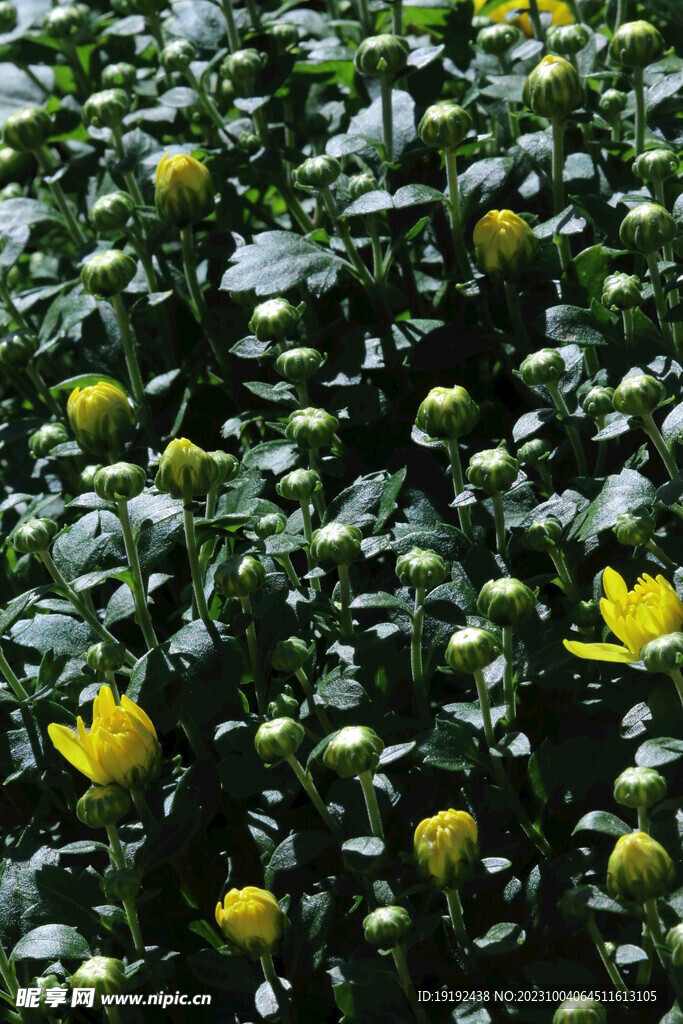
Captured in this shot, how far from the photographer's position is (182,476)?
105 cm

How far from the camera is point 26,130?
154 cm

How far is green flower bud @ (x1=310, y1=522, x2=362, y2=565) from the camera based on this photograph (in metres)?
1.04

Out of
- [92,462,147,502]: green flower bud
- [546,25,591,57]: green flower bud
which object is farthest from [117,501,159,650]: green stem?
[546,25,591,57]: green flower bud

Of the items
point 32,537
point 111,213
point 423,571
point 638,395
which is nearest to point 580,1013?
point 423,571

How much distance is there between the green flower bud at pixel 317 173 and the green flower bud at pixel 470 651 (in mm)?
590

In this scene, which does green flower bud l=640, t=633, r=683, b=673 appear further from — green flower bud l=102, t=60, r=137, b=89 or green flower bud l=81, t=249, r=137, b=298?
green flower bud l=102, t=60, r=137, b=89

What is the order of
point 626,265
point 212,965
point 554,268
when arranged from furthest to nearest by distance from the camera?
point 626,265, point 554,268, point 212,965

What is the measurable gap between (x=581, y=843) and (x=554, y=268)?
64 centimetres

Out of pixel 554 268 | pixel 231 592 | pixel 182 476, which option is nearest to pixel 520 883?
pixel 231 592

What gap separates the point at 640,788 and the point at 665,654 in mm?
105

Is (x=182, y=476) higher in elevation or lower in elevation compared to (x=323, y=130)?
lower

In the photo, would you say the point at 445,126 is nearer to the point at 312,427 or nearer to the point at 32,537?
the point at 312,427

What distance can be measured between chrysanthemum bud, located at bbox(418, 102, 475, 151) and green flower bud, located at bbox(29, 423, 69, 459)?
54cm

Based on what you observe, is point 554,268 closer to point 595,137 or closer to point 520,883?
point 595,137
